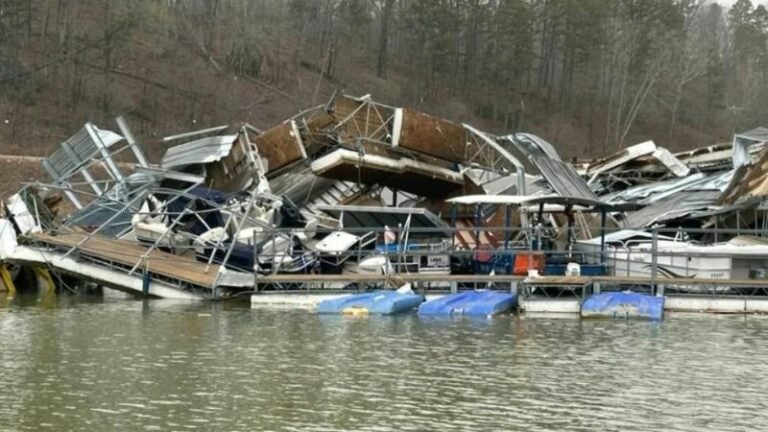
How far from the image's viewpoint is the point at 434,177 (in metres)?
33.4

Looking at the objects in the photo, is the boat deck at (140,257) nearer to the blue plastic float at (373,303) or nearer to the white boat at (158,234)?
the white boat at (158,234)

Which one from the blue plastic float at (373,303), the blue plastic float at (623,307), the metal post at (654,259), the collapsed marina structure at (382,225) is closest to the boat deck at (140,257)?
the collapsed marina structure at (382,225)

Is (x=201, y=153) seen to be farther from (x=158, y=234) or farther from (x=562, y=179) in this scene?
(x=562, y=179)

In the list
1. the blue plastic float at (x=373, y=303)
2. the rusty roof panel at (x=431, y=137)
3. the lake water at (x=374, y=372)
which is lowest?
the lake water at (x=374, y=372)

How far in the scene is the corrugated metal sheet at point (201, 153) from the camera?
32.2 m

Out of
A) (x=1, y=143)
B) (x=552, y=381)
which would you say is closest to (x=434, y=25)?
(x=1, y=143)

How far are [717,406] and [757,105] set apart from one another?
7538 centimetres

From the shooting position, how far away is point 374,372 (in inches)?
677

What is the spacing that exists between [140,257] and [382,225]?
7442mm

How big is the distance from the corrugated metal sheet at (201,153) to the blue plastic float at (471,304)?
9.73 m

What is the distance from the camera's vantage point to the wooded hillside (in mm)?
65438

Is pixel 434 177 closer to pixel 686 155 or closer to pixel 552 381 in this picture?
pixel 686 155

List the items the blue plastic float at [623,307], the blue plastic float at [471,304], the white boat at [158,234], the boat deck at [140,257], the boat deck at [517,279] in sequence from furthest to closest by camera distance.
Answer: the white boat at [158,234]
the boat deck at [140,257]
the boat deck at [517,279]
the blue plastic float at [471,304]
the blue plastic float at [623,307]

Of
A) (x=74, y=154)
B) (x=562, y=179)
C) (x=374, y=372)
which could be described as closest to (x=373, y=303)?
(x=562, y=179)
